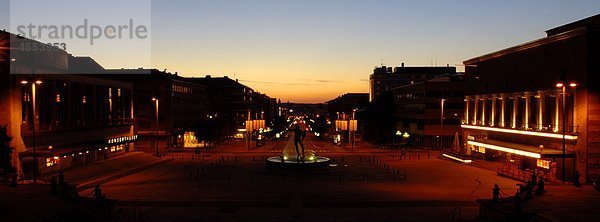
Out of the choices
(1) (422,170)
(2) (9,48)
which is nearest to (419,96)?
(1) (422,170)

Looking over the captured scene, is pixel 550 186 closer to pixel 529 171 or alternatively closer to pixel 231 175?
pixel 529 171

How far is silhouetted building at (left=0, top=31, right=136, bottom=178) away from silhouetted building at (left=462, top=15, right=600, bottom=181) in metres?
46.2

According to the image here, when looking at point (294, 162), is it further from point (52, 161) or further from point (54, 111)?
point (54, 111)

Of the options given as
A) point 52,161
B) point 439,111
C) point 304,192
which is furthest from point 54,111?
point 439,111

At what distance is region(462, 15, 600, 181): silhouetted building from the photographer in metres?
47.9

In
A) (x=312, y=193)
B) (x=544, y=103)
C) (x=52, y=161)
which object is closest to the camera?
(x=312, y=193)

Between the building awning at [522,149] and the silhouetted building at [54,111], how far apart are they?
43.8 m

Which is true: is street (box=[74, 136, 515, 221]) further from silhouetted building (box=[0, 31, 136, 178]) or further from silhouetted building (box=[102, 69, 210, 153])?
silhouetted building (box=[102, 69, 210, 153])

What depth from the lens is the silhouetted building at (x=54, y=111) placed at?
2061 inches

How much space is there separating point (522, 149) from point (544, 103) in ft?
16.4

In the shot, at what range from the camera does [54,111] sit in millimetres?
61594

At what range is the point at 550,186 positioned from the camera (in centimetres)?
4366

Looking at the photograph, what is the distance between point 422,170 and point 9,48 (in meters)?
43.8

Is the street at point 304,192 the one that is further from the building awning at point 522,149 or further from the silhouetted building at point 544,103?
the silhouetted building at point 544,103
